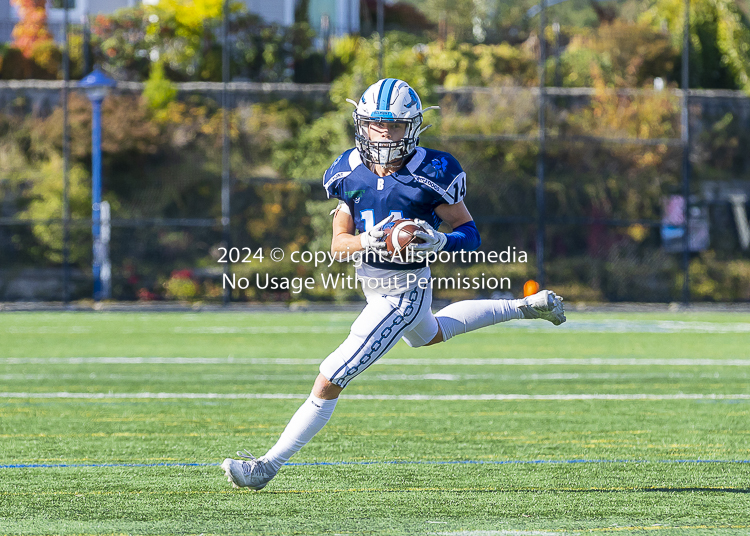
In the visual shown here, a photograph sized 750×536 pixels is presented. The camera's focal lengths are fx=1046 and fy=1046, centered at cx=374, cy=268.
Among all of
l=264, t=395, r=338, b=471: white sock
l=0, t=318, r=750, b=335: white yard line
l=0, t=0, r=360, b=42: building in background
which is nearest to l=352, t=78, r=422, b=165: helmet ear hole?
l=264, t=395, r=338, b=471: white sock

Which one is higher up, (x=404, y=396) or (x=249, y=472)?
(x=249, y=472)

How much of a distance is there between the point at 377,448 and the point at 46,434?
2021 millimetres

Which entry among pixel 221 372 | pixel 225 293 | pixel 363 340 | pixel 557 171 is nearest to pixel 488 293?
pixel 557 171

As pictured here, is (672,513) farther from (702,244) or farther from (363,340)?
(702,244)

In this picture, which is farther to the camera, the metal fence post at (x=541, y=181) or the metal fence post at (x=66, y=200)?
the metal fence post at (x=541, y=181)

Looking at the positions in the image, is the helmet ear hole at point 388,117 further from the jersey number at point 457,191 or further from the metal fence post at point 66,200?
the metal fence post at point 66,200

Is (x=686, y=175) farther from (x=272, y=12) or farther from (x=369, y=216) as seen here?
(x=369, y=216)

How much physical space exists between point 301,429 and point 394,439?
5.71 feet

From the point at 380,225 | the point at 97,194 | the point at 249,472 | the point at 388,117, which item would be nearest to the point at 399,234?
the point at 380,225

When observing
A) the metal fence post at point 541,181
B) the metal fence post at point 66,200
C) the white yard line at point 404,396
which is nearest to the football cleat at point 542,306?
the white yard line at point 404,396

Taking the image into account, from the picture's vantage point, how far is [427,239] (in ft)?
14.4

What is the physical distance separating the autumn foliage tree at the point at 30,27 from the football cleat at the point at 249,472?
1984 centimetres

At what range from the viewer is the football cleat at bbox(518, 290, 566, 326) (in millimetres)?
5004

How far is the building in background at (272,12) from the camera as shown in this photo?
23359 millimetres
